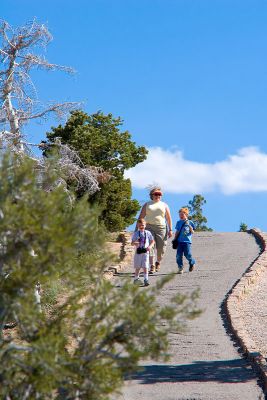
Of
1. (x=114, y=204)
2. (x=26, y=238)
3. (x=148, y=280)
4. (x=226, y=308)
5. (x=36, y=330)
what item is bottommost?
(x=36, y=330)

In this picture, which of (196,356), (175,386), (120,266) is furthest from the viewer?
(120,266)

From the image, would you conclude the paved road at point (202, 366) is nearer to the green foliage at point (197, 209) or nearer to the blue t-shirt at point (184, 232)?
the blue t-shirt at point (184, 232)

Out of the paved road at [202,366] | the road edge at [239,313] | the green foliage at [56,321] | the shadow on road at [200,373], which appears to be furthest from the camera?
the road edge at [239,313]

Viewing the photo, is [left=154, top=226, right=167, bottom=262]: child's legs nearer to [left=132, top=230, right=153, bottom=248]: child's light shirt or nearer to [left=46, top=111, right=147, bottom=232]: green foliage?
[left=132, top=230, right=153, bottom=248]: child's light shirt

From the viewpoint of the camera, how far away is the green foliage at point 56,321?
550 centimetres

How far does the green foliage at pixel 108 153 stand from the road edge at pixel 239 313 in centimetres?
687

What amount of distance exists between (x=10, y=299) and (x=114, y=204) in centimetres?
2396

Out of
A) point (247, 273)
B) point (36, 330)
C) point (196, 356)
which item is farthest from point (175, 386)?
point (247, 273)

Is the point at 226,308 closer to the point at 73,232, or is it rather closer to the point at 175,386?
the point at 175,386

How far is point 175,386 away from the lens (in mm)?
9984

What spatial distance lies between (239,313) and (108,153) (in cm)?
1637

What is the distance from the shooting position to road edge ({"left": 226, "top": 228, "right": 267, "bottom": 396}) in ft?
35.9

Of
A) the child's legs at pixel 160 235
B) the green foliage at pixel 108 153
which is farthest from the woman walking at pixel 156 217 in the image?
the green foliage at pixel 108 153

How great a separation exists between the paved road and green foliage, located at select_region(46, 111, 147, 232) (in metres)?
11.0
